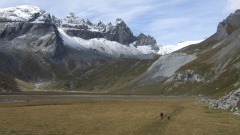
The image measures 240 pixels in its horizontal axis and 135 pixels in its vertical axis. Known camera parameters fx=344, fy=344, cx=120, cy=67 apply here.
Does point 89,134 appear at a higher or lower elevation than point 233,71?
lower

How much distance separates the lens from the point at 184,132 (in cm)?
5222

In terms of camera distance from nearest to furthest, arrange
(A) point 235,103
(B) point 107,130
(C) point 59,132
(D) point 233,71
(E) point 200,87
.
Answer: (C) point 59,132 → (B) point 107,130 → (A) point 235,103 → (D) point 233,71 → (E) point 200,87

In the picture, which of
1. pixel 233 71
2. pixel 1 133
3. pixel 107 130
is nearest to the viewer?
pixel 1 133

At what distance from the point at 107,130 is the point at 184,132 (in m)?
11.8

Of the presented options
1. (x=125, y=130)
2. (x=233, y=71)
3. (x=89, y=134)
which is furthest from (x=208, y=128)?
(x=233, y=71)

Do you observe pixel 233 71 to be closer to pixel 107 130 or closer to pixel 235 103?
pixel 235 103

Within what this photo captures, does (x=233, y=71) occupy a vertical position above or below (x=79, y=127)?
above

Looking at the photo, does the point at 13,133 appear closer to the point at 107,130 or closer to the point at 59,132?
the point at 59,132

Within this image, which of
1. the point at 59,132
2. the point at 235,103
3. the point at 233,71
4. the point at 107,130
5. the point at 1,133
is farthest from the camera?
the point at 233,71

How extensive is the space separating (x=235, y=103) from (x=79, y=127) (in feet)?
155

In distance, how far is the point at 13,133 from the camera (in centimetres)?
4731

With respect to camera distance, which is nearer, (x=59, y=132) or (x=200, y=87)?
(x=59, y=132)

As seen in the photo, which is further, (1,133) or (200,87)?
(200,87)

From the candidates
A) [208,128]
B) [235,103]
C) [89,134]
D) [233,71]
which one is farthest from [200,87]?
[89,134]
